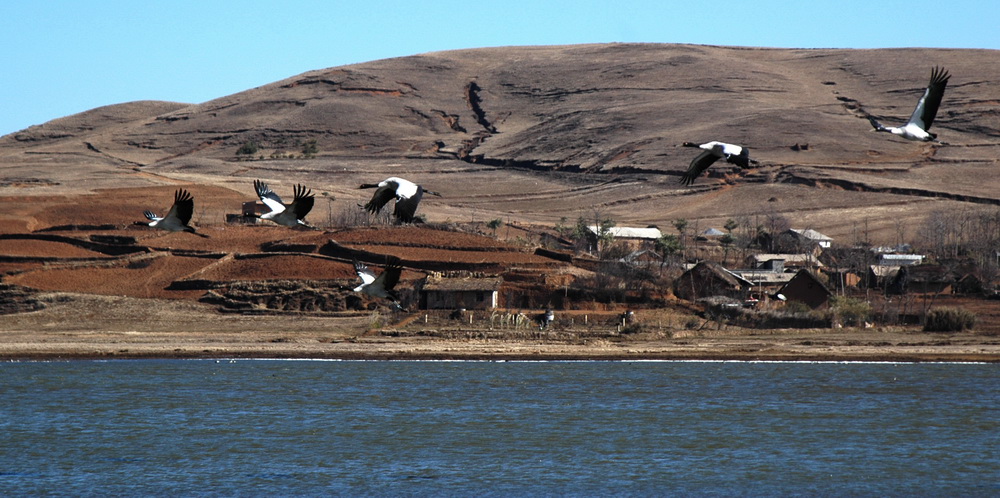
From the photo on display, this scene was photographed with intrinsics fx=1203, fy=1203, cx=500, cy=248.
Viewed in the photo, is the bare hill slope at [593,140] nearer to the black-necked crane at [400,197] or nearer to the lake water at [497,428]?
the lake water at [497,428]

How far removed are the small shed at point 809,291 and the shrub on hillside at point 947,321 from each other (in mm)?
6047

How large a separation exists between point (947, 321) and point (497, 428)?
23723 millimetres

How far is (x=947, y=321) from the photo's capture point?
4406 centimetres

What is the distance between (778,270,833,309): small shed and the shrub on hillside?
6.05 metres

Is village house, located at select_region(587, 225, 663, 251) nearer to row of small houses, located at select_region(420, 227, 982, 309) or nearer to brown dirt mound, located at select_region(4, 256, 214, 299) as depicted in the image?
Answer: row of small houses, located at select_region(420, 227, 982, 309)

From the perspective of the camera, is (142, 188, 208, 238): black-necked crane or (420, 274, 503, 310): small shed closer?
(142, 188, 208, 238): black-necked crane

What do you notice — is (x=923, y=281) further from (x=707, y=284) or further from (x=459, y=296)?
(x=459, y=296)

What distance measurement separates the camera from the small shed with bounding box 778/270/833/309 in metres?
50.3

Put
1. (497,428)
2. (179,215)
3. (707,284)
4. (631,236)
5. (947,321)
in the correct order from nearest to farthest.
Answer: (179,215) < (497,428) < (947,321) < (707,284) < (631,236)

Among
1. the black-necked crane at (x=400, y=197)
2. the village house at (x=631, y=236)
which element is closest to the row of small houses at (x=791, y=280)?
the village house at (x=631, y=236)

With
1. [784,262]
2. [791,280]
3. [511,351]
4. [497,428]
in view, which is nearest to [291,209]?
[497,428]

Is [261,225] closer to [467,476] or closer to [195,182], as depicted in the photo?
[195,182]

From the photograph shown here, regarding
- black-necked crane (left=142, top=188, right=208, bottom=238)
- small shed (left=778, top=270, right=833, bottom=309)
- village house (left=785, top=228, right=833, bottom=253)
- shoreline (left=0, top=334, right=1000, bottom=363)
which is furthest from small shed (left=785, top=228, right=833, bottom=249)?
black-necked crane (left=142, top=188, right=208, bottom=238)

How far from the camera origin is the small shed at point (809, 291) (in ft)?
165
